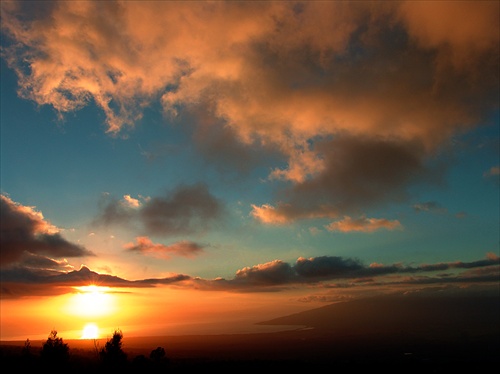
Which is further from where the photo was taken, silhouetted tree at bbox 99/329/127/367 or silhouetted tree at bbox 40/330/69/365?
silhouetted tree at bbox 99/329/127/367

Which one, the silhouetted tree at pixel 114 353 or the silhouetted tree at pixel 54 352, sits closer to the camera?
the silhouetted tree at pixel 54 352

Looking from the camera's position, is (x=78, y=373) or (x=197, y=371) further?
(x=197, y=371)

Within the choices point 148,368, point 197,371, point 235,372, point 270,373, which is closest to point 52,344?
point 148,368

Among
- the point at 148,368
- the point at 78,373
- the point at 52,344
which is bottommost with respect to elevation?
the point at 148,368

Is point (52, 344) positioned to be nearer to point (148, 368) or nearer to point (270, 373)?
point (148, 368)

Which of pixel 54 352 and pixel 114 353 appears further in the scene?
pixel 114 353

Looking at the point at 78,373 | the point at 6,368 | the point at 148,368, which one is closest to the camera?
the point at 6,368

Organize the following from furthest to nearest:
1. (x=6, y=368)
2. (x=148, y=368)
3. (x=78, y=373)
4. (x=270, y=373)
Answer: (x=270, y=373), (x=148, y=368), (x=78, y=373), (x=6, y=368)

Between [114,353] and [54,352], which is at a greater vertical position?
[54,352]
